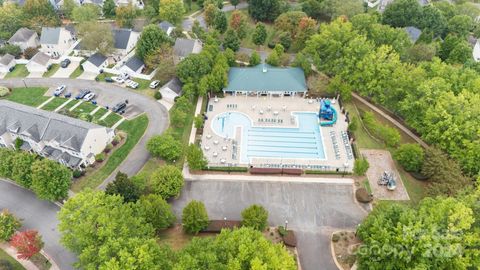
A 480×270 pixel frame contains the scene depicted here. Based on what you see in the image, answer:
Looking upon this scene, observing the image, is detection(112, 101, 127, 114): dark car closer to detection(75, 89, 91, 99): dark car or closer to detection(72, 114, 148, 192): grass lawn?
detection(72, 114, 148, 192): grass lawn

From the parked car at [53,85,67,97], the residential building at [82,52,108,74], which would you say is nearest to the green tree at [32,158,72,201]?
the parked car at [53,85,67,97]

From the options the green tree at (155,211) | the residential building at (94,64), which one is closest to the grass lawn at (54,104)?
the residential building at (94,64)

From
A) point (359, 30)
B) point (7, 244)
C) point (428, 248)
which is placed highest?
point (359, 30)

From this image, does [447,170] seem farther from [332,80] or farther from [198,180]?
[198,180]

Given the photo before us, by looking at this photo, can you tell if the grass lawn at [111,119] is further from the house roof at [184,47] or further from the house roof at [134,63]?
the house roof at [184,47]

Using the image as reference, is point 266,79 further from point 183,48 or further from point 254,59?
point 183,48

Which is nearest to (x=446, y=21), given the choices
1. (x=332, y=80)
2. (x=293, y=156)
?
(x=332, y=80)
